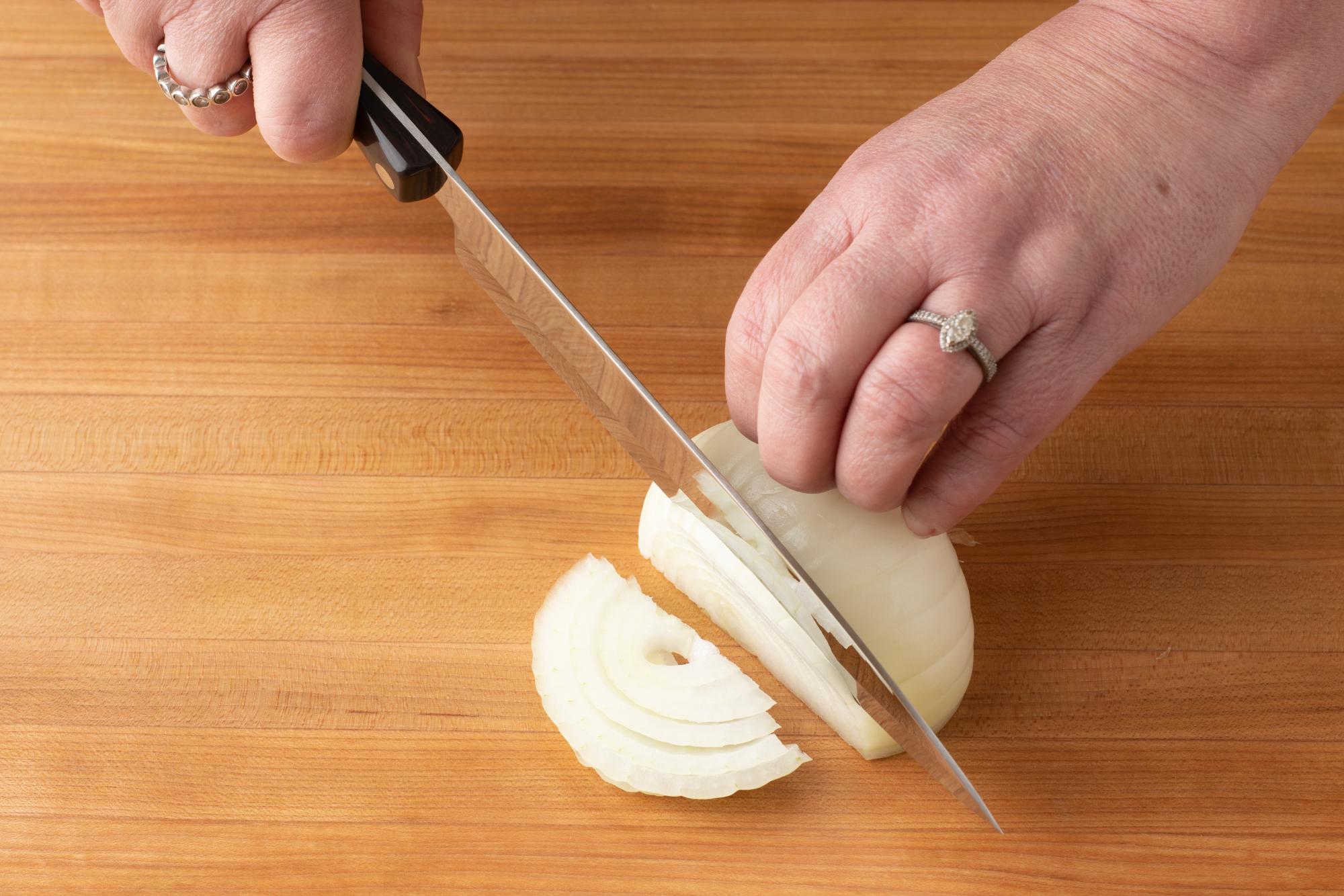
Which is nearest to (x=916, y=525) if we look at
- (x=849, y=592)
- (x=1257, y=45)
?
(x=849, y=592)

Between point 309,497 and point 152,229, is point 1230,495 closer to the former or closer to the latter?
point 309,497

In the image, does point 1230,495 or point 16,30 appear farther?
point 16,30

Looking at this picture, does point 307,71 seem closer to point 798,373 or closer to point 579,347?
point 579,347

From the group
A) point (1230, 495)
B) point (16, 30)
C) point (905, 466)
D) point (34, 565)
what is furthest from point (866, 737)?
point (16, 30)

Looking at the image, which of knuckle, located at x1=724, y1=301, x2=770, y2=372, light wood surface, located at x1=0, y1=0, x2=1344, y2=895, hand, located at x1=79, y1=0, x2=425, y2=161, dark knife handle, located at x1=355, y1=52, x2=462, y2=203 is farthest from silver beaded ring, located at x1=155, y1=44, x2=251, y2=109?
knuckle, located at x1=724, y1=301, x2=770, y2=372

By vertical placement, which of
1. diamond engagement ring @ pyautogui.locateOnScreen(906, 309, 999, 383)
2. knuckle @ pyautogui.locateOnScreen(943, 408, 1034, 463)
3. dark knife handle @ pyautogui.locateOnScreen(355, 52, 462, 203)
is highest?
diamond engagement ring @ pyautogui.locateOnScreen(906, 309, 999, 383)

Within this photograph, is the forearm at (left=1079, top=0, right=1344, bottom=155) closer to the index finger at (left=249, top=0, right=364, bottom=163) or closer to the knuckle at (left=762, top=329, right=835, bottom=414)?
the knuckle at (left=762, top=329, right=835, bottom=414)

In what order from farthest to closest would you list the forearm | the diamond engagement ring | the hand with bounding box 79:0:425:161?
the hand with bounding box 79:0:425:161 → the forearm → the diamond engagement ring
